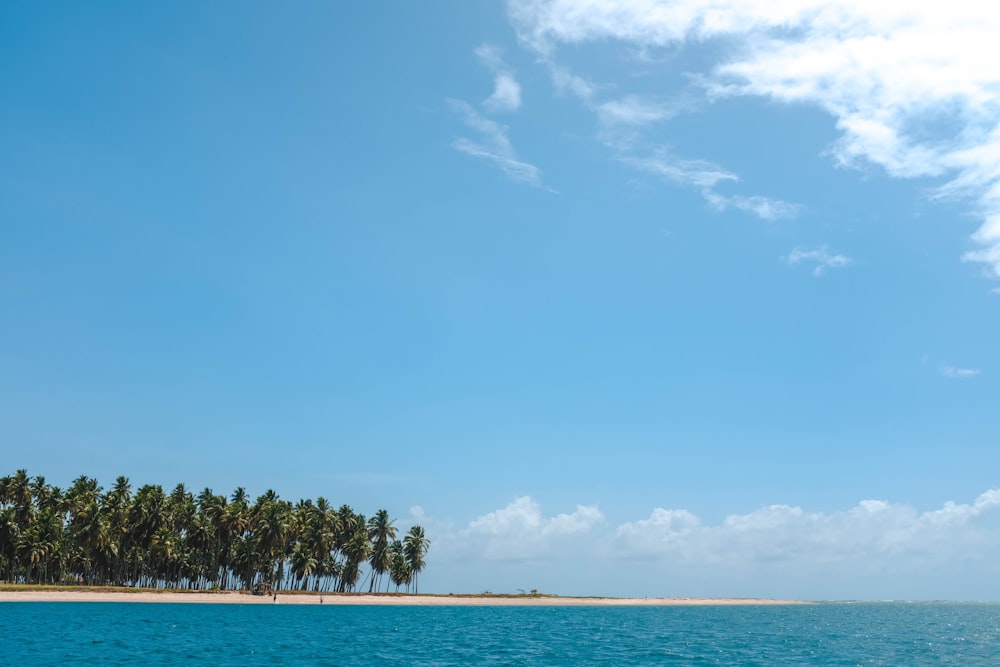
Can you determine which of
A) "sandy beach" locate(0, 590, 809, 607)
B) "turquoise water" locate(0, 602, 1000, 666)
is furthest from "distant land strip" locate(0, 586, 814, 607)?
"turquoise water" locate(0, 602, 1000, 666)

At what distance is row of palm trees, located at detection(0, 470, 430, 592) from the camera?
112m

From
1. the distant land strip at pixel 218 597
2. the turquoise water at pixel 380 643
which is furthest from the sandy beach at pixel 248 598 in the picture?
the turquoise water at pixel 380 643

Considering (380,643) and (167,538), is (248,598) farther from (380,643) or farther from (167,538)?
(380,643)

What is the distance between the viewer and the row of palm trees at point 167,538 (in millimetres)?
112375

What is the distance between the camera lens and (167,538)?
122m

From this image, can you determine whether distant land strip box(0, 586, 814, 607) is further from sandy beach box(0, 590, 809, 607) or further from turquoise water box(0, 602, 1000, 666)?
turquoise water box(0, 602, 1000, 666)

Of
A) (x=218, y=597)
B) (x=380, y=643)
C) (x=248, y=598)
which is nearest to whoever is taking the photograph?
(x=380, y=643)

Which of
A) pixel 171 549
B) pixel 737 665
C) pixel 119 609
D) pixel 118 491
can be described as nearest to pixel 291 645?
pixel 737 665

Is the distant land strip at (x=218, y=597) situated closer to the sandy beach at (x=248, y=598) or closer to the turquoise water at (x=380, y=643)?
the sandy beach at (x=248, y=598)

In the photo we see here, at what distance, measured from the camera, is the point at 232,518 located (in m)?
131

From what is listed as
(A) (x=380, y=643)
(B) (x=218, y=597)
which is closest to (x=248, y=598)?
(B) (x=218, y=597)

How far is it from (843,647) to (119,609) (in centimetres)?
8246

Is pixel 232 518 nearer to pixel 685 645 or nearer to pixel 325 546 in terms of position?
pixel 325 546

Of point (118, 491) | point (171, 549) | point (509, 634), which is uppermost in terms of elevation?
point (118, 491)
